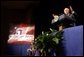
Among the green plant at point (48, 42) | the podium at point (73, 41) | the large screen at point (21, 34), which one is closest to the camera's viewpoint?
the podium at point (73, 41)

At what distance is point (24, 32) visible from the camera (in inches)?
368

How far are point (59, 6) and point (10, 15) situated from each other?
2.51m

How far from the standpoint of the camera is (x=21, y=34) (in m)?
9.20

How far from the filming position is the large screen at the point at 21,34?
8977 mm

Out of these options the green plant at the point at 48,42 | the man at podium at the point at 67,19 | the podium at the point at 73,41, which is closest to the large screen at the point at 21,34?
the green plant at the point at 48,42

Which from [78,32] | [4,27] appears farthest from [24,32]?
[78,32]

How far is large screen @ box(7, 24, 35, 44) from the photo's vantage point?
8977mm

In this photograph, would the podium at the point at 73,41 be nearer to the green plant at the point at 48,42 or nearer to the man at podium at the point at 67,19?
the green plant at the point at 48,42

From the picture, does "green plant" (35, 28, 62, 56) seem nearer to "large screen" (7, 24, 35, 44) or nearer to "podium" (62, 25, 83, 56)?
"podium" (62, 25, 83, 56)

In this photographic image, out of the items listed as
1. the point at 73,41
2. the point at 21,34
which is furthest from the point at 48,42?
the point at 21,34

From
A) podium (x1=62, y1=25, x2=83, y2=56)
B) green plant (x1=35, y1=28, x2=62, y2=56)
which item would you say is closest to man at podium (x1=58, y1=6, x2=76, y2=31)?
green plant (x1=35, y1=28, x2=62, y2=56)

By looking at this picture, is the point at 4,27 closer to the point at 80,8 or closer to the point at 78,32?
the point at 80,8

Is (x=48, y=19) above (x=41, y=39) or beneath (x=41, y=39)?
above

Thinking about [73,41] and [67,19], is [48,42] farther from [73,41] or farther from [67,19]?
[73,41]
